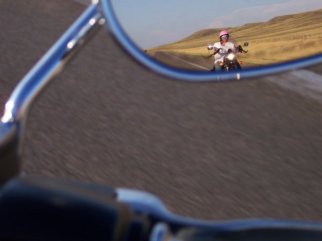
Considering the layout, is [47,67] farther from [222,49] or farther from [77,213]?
[222,49]

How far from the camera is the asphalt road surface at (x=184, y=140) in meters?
3.86

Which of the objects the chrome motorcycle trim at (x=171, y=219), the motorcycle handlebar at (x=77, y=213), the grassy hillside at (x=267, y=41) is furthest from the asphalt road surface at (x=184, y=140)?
the motorcycle handlebar at (x=77, y=213)

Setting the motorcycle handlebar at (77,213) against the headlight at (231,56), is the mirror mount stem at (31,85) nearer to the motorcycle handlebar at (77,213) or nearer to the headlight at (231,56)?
the motorcycle handlebar at (77,213)

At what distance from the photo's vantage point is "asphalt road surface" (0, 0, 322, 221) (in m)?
3.86

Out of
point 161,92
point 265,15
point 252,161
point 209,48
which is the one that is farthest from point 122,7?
point 161,92

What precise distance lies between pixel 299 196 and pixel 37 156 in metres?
1.72

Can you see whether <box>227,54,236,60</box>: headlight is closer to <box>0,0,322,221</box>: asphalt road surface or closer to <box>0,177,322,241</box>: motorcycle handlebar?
<box>0,177,322,241</box>: motorcycle handlebar

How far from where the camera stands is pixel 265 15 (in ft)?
5.83

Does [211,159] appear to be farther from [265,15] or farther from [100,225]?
[100,225]

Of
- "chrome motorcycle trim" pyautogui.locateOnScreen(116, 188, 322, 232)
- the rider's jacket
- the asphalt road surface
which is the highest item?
the rider's jacket

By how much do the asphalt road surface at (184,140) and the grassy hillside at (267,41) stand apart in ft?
3.94

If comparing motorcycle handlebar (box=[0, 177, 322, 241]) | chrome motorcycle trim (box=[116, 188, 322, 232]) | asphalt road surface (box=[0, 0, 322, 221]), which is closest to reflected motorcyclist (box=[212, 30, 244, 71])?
chrome motorcycle trim (box=[116, 188, 322, 232])

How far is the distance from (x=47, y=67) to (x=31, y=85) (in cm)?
4

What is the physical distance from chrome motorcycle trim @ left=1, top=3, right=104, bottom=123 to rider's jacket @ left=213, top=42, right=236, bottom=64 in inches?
19.6
